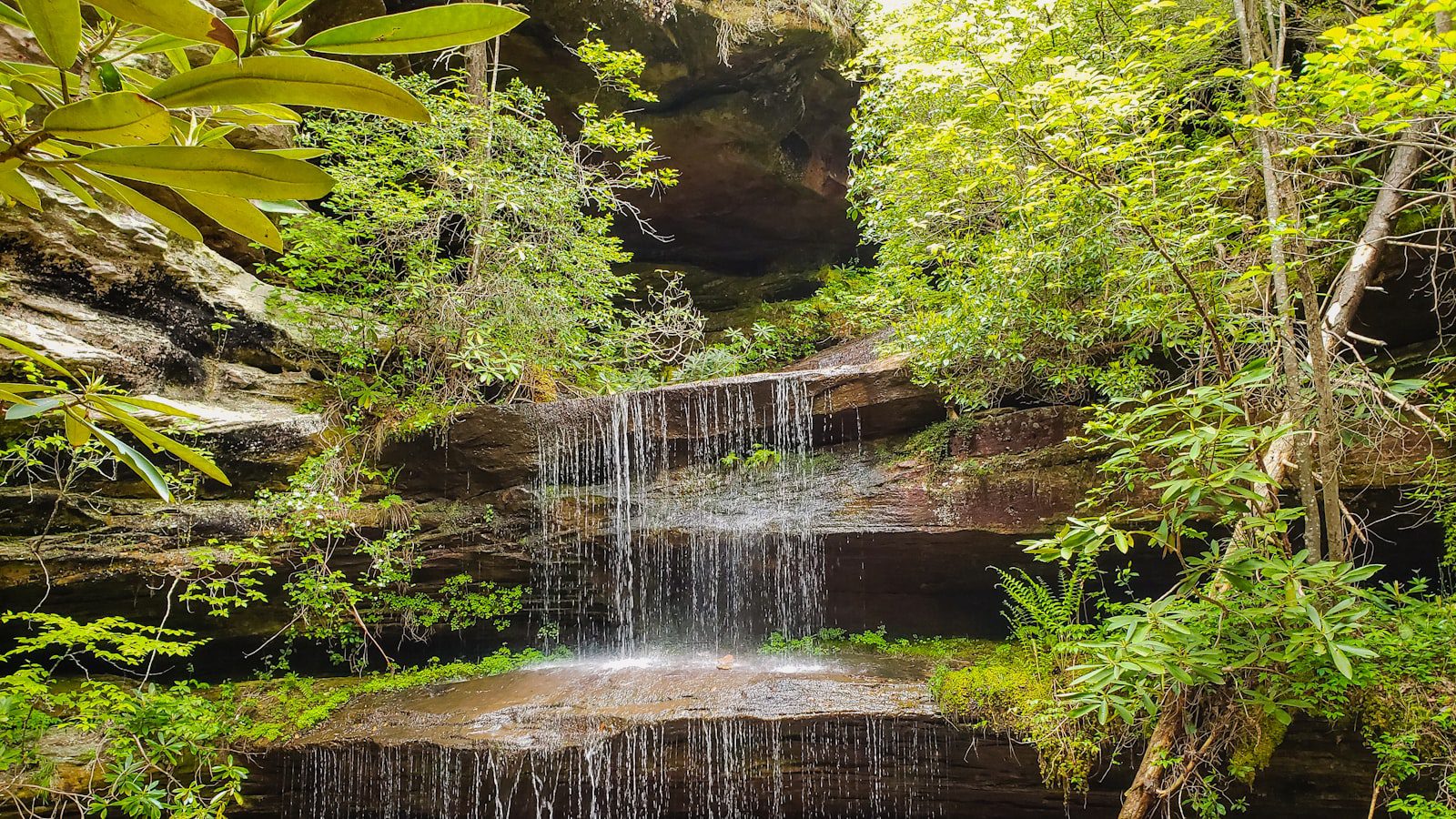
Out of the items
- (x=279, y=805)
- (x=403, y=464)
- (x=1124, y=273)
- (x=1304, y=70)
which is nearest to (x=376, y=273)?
(x=403, y=464)

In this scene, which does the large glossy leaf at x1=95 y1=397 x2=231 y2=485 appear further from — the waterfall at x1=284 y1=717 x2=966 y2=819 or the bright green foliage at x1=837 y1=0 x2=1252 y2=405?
the waterfall at x1=284 y1=717 x2=966 y2=819

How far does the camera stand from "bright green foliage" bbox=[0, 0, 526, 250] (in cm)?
72

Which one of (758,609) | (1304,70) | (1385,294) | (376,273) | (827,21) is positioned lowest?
(758,609)

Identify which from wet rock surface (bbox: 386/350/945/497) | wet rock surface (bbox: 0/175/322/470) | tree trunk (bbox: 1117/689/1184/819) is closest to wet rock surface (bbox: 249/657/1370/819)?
tree trunk (bbox: 1117/689/1184/819)

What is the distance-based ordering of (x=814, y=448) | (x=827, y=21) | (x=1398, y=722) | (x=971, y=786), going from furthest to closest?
(x=827, y=21)
(x=814, y=448)
(x=971, y=786)
(x=1398, y=722)

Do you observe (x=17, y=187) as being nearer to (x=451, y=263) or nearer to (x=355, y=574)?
(x=355, y=574)

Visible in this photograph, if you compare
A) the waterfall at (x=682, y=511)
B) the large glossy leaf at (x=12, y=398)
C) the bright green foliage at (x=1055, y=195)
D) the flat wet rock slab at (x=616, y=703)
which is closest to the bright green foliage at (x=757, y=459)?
the waterfall at (x=682, y=511)

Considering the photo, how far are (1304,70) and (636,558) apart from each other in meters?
6.04

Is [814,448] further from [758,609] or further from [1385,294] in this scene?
[1385,294]

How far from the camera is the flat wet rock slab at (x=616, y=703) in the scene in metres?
4.91

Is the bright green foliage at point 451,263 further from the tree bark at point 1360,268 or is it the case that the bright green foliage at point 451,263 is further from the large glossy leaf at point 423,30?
the tree bark at point 1360,268

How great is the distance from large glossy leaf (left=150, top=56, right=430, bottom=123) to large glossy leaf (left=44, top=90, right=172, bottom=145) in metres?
0.02

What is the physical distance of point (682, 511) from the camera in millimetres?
6816

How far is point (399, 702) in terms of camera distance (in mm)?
5734
